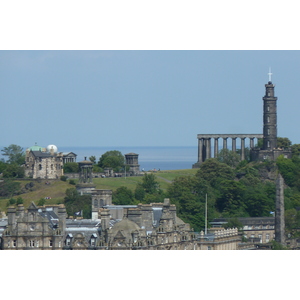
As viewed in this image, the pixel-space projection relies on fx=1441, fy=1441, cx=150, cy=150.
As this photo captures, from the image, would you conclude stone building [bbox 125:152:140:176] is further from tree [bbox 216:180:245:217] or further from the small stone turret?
the small stone turret

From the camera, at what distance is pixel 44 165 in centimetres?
17388

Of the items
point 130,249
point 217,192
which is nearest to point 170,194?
point 217,192

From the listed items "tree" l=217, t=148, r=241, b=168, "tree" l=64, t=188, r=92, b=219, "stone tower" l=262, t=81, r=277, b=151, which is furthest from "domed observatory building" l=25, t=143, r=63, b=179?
"stone tower" l=262, t=81, r=277, b=151

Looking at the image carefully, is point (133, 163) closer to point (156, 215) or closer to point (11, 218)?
point (156, 215)

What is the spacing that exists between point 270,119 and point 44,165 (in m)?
31.2

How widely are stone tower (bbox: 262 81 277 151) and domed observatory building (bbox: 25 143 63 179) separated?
90.4ft

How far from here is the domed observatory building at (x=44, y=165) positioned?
173 m

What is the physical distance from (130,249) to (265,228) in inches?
1524

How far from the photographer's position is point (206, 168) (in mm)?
161625

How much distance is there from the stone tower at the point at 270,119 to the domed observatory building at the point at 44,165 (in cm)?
2756

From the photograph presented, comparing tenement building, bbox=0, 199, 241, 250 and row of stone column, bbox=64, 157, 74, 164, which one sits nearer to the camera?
tenement building, bbox=0, 199, 241, 250

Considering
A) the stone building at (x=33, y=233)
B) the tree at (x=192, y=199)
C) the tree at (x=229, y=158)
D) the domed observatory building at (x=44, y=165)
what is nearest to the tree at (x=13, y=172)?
the domed observatory building at (x=44, y=165)

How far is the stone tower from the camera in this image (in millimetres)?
184625

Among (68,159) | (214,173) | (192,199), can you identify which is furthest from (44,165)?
(192,199)
